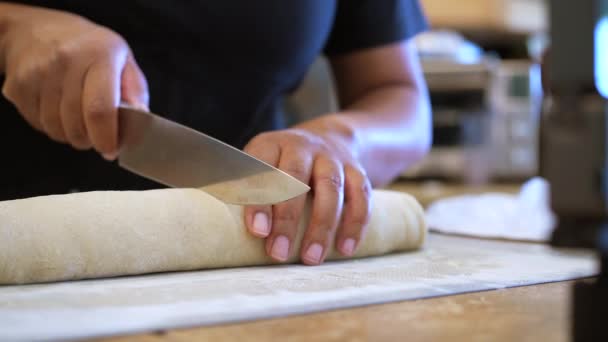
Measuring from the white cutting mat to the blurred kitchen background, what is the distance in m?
2.62

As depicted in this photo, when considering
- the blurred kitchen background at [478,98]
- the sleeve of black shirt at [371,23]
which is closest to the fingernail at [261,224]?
the sleeve of black shirt at [371,23]

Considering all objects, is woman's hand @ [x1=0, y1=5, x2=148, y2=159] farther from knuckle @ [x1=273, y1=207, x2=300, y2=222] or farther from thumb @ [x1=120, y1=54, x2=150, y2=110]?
knuckle @ [x1=273, y1=207, x2=300, y2=222]

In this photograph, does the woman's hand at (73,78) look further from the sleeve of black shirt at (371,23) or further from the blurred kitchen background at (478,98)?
the blurred kitchen background at (478,98)

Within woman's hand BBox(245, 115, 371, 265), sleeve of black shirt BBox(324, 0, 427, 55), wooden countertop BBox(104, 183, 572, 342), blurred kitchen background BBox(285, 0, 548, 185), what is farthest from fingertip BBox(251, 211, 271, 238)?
blurred kitchen background BBox(285, 0, 548, 185)

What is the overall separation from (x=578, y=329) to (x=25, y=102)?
66cm

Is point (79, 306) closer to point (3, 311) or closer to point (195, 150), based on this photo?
point (3, 311)

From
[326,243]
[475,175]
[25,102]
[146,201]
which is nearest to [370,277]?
[326,243]

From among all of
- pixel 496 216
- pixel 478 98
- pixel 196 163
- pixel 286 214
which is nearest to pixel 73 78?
pixel 196 163

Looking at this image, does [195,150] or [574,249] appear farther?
[195,150]

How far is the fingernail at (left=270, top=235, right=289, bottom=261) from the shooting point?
23.5 inches

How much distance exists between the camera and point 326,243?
0.61 metres

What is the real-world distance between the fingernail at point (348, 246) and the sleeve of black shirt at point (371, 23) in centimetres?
54

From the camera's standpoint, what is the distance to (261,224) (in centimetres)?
59

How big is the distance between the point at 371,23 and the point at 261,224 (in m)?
0.58
